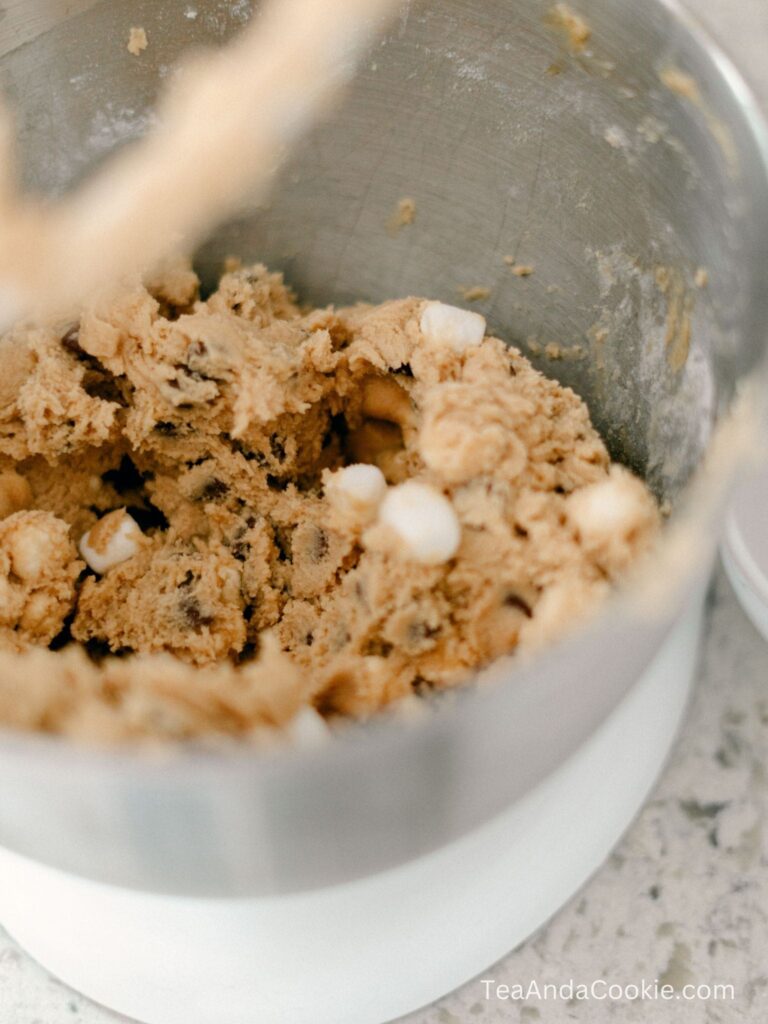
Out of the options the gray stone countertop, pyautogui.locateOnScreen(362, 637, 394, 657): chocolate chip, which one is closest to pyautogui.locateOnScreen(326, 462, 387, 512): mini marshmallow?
pyautogui.locateOnScreen(362, 637, 394, 657): chocolate chip

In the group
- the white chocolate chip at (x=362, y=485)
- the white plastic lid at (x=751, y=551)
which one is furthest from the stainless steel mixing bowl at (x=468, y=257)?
the white chocolate chip at (x=362, y=485)

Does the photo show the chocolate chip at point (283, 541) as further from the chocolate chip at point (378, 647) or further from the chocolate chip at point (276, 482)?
the chocolate chip at point (378, 647)

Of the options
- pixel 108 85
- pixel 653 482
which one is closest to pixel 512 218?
pixel 653 482

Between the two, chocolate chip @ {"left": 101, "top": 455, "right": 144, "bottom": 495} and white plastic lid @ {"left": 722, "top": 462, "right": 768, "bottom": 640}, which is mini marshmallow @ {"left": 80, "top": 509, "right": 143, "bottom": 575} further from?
white plastic lid @ {"left": 722, "top": 462, "right": 768, "bottom": 640}

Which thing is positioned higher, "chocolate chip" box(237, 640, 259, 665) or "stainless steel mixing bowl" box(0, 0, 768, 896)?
"stainless steel mixing bowl" box(0, 0, 768, 896)

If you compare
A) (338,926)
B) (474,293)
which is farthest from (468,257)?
(338,926)

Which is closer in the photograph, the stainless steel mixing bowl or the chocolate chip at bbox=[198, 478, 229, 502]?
the stainless steel mixing bowl
